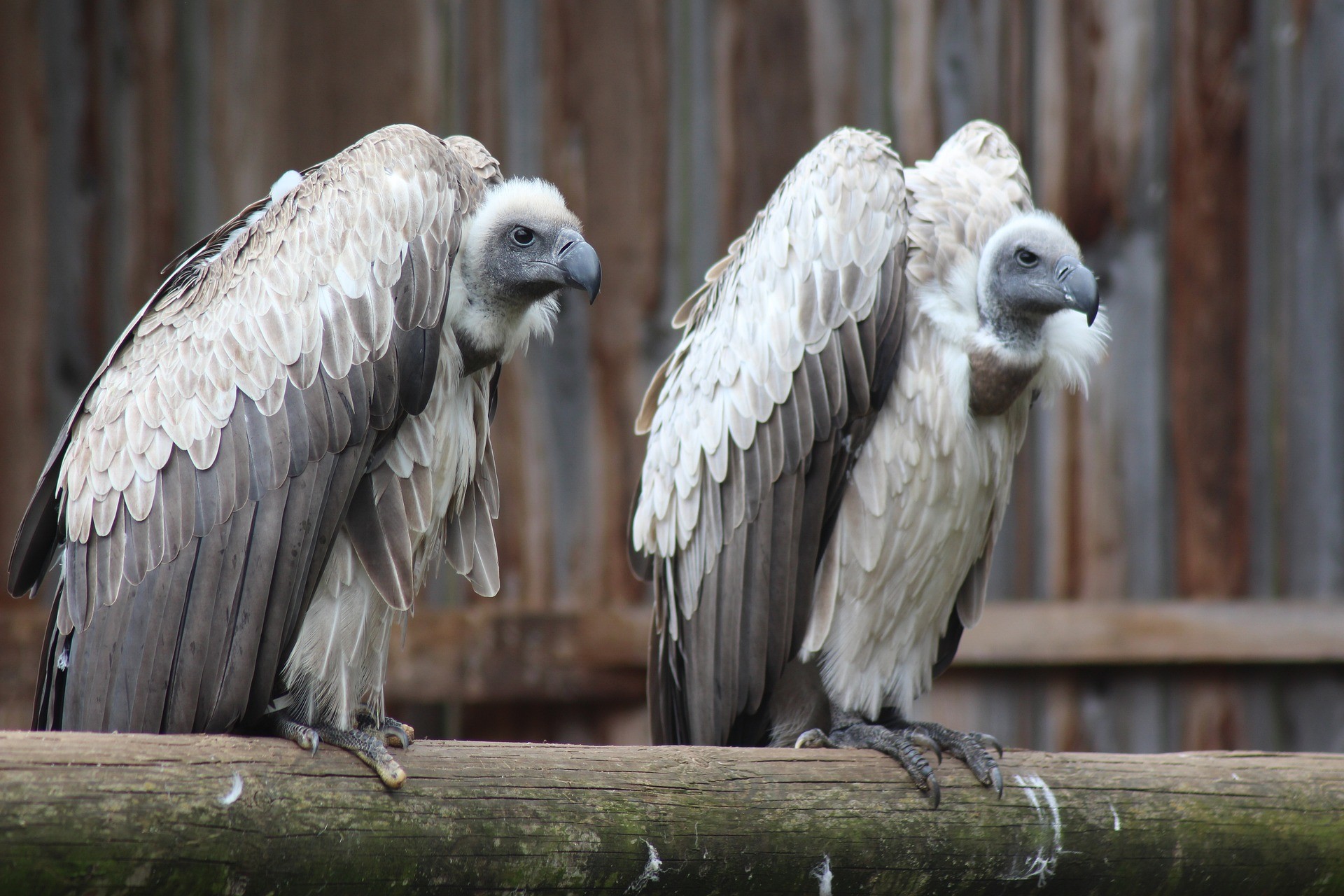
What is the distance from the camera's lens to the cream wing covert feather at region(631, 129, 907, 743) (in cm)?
349

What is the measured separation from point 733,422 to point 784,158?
5.89ft

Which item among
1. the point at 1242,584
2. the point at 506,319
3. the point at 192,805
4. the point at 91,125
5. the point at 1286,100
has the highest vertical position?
the point at 1286,100

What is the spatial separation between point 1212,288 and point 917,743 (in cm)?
261

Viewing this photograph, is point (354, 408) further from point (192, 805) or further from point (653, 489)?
point (653, 489)

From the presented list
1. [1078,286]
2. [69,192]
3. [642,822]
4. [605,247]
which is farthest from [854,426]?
[69,192]

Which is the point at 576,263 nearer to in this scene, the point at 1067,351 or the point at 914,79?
the point at 1067,351

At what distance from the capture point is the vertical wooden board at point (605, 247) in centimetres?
505

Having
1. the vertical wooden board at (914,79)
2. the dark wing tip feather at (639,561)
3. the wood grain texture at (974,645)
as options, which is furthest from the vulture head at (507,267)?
the vertical wooden board at (914,79)

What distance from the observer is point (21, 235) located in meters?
4.93

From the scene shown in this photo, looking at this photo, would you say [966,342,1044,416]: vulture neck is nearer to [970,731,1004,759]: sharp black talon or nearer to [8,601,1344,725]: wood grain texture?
[970,731,1004,759]: sharp black talon

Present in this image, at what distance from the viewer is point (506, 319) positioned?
3.03 meters

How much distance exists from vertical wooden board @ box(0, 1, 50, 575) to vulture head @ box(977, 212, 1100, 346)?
3476 millimetres

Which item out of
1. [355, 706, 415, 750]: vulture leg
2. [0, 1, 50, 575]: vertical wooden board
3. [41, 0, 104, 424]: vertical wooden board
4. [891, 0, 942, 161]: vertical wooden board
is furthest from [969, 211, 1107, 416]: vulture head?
[0, 1, 50, 575]: vertical wooden board

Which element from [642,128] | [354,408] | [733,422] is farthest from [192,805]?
[642,128]
